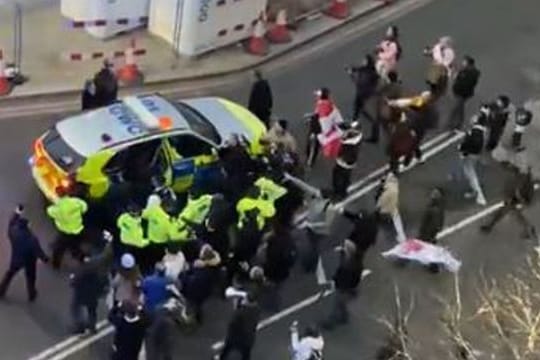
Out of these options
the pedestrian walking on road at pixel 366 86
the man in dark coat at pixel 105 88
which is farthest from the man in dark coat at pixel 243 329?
the pedestrian walking on road at pixel 366 86

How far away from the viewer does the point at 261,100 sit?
25250mm

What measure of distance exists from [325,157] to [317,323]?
373 centimetres

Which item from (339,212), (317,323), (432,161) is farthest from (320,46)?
(317,323)

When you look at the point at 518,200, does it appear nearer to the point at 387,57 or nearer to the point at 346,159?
the point at 346,159

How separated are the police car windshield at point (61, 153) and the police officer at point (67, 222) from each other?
402mm

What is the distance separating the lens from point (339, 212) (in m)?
23.8

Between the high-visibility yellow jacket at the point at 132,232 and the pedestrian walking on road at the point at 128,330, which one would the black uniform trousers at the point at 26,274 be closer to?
the high-visibility yellow jacket at the point at 132,232

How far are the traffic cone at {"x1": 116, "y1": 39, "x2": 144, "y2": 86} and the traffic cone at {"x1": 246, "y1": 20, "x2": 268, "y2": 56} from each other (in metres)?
2.11

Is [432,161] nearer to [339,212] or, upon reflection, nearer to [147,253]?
[339,212]

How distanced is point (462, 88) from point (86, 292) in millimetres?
7797

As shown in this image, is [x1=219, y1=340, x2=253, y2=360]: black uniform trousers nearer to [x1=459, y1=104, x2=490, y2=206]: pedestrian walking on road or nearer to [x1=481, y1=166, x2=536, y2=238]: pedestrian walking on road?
[x1=481, y1=166, x2=536, y2=238]: pedestrian walking on road

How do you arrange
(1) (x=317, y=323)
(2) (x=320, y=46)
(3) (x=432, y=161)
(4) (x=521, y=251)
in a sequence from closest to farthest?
(1) (x=317, y=323) < (4) (x=521, y=251) < (3) (x=432, y=161) < (2) (x=320, y=46)

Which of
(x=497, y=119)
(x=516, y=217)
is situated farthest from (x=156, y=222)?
(x=497, y=119)

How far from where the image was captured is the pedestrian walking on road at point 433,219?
76.2 feet
